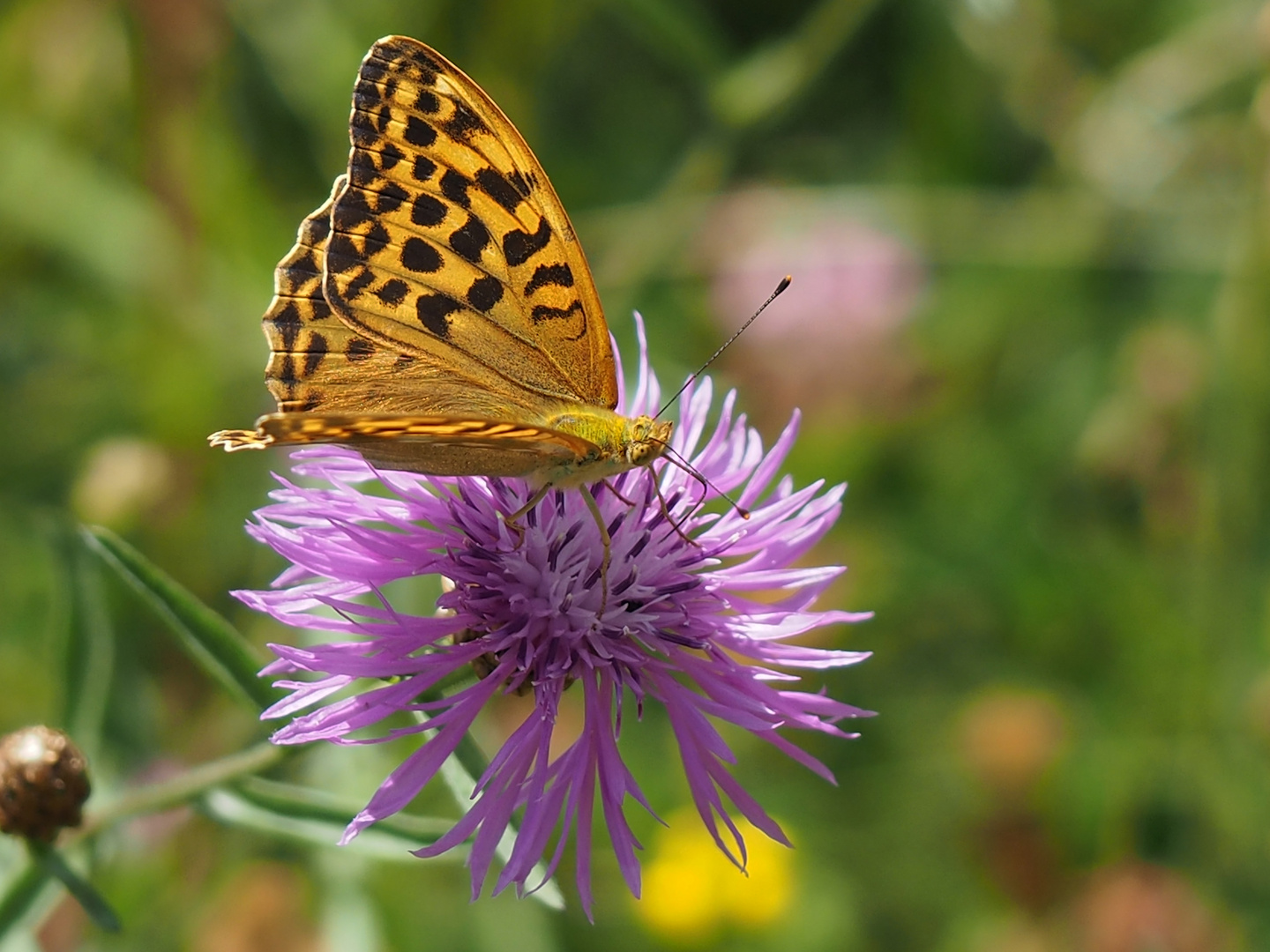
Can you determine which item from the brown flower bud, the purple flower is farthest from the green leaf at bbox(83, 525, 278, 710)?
the brown flower bud

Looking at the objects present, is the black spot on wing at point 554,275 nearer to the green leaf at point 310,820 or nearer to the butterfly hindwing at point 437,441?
the butterfly hindwing at point 437,441

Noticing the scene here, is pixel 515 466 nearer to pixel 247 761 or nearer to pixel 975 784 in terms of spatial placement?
pixel 247 761

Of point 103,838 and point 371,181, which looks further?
point 103,838

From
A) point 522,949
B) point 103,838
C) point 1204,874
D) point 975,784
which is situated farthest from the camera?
point 975,784

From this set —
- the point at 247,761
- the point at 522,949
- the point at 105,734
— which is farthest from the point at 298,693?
the point at 522,949

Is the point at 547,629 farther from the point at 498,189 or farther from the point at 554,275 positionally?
the point at 498,189

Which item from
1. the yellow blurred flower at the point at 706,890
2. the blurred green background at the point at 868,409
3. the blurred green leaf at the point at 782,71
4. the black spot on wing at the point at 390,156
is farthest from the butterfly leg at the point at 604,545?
the blurred green leaf at the point at 782,71
